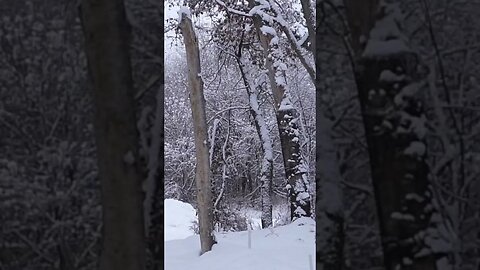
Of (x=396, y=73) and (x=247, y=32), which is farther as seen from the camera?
(x=247, y=32)

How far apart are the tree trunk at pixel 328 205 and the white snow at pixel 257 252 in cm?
246

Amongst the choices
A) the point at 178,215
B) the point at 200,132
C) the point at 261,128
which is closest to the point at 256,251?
the point at 200,132

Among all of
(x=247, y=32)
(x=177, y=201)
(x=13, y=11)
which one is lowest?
(x=177, y=201)

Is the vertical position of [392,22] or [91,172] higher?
[392,22]

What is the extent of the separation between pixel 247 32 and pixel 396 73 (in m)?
5.01

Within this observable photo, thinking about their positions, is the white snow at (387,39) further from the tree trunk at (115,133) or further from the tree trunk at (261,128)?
the tree trunk at (261,128)

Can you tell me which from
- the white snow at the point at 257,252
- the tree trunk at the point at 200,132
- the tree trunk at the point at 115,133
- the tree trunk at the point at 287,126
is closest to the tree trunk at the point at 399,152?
the tree trunk at the point at 115,133

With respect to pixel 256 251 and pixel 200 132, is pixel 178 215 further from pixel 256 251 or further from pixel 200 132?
pixel 256 251

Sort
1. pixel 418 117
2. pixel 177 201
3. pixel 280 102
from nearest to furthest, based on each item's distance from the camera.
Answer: pixel 418 117 < pixel 280 102 < pixel 177 201

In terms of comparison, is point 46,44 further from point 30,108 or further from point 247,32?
point 247,32

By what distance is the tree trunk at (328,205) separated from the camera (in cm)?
119

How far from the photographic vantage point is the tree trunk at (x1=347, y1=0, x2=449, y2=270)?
1169mm

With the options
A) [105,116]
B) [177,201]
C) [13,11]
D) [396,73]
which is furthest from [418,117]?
[177,201]

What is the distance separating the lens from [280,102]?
5.22m
